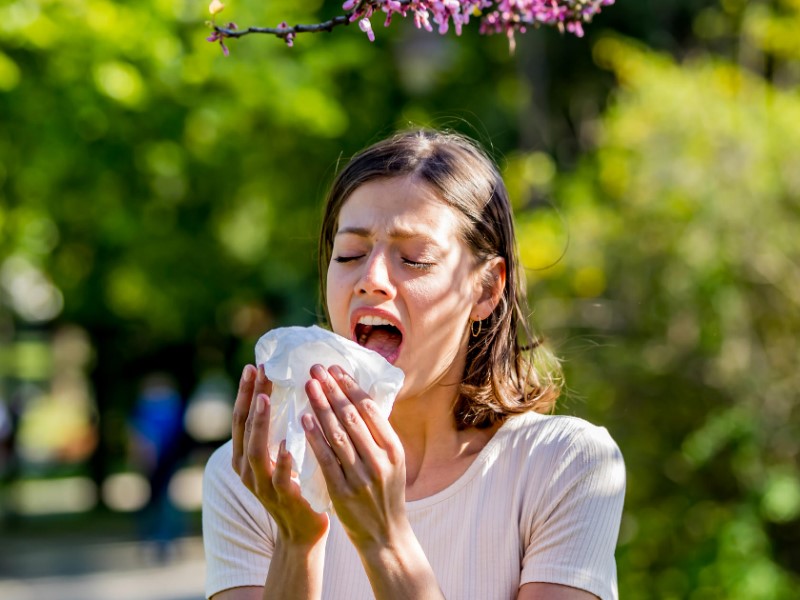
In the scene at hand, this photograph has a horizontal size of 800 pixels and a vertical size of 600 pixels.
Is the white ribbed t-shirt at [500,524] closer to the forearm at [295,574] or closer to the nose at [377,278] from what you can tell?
the forearm at [295,574]

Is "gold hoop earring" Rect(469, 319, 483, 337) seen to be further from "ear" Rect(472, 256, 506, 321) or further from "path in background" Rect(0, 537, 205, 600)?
"path in background" Rect(0, 537, 205, 600)

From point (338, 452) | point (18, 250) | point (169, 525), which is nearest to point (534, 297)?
point (338, 452)

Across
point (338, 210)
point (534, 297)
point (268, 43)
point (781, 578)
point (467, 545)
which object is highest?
point (268, 43)

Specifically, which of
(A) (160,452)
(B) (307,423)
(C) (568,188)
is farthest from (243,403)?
(A) (160,452)

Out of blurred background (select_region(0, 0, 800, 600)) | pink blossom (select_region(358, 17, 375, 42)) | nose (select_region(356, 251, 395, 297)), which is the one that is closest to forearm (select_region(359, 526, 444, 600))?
nose (select_region(356, 251, 395, 297))

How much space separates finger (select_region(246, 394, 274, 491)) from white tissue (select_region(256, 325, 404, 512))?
3cm

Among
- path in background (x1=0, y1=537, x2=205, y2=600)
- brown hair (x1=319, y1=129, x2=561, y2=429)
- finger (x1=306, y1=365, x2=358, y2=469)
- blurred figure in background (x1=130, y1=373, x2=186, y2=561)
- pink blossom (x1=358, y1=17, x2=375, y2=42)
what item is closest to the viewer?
finger (x1=306, y1=365, x2=358, y2=469)

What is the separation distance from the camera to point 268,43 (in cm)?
812

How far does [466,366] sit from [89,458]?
17147 millimetres

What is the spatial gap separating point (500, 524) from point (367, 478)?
393 millimetres

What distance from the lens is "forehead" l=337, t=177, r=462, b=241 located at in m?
2.30

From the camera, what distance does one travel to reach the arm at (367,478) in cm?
194

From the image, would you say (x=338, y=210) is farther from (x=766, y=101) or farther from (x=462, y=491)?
(x=766, y=101)

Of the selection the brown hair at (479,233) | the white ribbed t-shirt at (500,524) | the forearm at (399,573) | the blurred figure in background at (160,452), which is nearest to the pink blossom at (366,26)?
the brown hair at (479,233)
